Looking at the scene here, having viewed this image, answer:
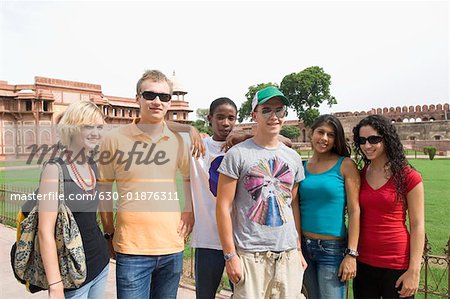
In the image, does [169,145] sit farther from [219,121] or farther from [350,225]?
[350,225]

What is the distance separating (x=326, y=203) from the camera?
202 cm

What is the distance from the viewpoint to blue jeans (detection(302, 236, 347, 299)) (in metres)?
2.00

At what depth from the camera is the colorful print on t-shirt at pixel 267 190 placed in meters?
1.83

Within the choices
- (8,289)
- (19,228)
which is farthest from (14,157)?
(19,228)

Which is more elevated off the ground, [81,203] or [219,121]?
[219,121]

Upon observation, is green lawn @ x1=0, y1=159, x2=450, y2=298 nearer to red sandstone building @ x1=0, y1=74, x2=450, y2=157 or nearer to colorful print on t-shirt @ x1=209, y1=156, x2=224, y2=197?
colorful print on t-shirt @ x1=209, y1=156, x2=224, y2=197

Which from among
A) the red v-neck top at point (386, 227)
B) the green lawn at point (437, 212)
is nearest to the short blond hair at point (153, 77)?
the red v-neck top at point (386, 227)

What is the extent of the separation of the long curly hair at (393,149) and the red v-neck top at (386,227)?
0.09 ft

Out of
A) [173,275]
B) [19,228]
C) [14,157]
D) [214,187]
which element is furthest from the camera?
[14,157]

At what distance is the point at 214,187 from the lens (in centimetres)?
213

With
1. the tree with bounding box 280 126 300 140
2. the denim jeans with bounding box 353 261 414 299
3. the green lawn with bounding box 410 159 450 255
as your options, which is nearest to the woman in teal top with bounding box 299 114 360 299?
the denim jeans with bounding box 353 261 414 299

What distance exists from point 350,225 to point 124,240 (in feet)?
4.38

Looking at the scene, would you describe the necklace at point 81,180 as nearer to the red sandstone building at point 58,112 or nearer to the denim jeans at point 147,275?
the denim jeans at point 147,275

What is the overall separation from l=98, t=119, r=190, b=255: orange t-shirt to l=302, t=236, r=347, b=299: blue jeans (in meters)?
0.81
